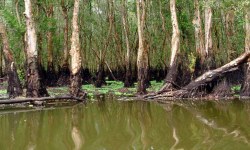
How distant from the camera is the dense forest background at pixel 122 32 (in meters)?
21.3

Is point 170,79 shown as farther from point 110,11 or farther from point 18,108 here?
point 110,11

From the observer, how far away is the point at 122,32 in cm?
2989

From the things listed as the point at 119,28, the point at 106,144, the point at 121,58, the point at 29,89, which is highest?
the point at 119,28

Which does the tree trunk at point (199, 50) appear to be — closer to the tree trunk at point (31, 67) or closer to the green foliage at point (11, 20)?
the tree trunk at point (31, 67)

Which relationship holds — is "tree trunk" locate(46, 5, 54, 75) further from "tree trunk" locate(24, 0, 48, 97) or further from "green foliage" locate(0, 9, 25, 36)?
"tree trunk" locate(24, 0, 48, 97)

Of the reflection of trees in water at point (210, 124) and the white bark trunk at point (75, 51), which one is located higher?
the white bark trunk at point (75, 51)

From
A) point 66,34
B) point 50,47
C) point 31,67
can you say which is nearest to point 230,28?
point 66,34

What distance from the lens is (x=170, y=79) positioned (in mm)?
14719

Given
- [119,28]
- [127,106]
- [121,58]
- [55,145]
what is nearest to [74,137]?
[55,145]

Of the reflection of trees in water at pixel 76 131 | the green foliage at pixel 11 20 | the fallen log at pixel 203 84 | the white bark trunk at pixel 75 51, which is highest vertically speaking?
the green foliage at pixel 11 20

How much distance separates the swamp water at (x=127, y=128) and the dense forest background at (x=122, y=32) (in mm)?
7885

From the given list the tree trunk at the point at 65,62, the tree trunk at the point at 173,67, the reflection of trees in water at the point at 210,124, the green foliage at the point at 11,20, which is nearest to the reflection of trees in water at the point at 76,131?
the reflection of trees in water at the point at 210,124

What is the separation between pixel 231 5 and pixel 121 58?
15.5 m

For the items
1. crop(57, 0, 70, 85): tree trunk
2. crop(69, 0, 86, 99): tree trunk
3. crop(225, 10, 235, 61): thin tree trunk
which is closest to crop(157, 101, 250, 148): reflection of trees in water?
crop(69, 0, 86, 99): tree trunk
